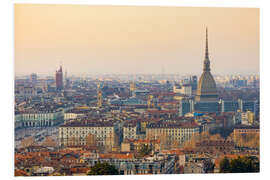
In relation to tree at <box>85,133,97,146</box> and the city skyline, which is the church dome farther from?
tree at <box>85,133,97,146</box>

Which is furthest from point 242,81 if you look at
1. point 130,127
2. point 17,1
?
point 17,1

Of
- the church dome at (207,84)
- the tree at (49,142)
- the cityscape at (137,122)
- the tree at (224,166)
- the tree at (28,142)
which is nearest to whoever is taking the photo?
the tree at (224,166)

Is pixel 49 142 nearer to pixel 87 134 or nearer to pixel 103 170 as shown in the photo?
pixel 87 134

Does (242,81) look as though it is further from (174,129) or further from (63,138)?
(63,138)

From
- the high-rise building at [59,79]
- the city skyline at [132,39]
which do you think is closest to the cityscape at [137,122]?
the high-rise building at [59,79]

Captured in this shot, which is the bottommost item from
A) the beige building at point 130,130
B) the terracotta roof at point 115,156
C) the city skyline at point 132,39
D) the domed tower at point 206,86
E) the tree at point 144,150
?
the terracotta roof at point 115,156

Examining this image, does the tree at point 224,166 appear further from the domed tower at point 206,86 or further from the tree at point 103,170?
the domed tower at point 206,86
